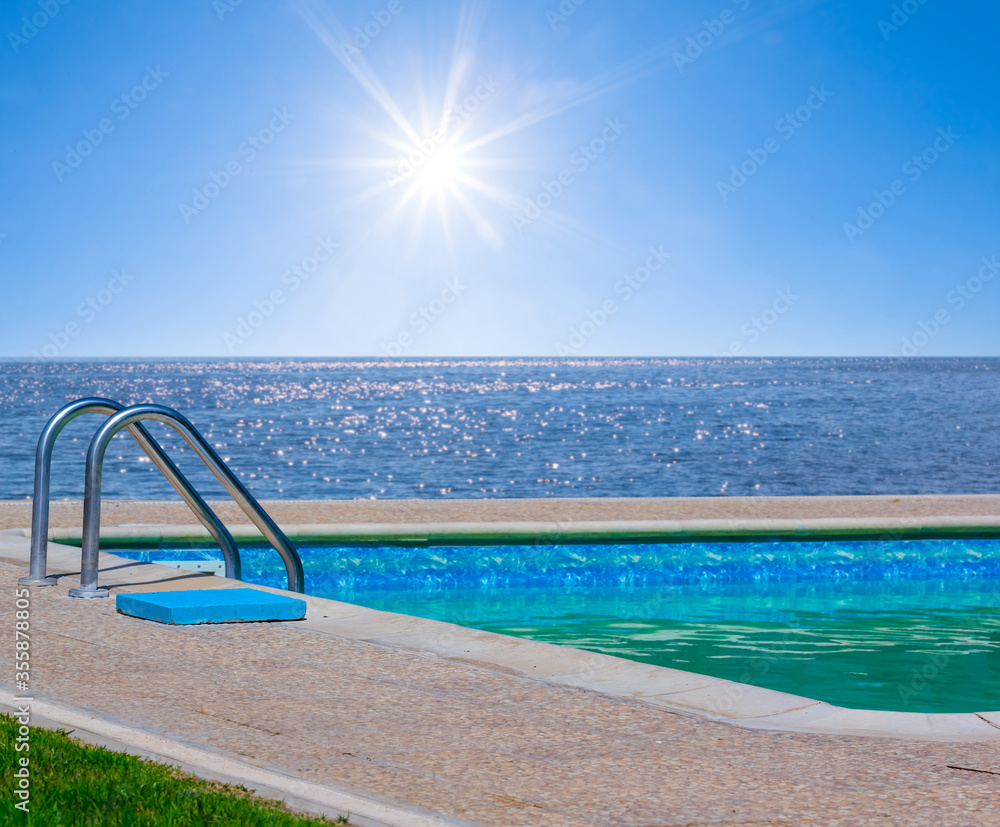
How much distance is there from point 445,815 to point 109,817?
1.02 metres

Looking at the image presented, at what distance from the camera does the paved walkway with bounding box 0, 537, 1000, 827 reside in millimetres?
3566

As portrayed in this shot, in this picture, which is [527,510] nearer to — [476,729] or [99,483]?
[99,483]

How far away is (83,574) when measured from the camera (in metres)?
7.22

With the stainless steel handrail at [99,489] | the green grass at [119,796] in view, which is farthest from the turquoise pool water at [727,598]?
the green grass at [119,796]

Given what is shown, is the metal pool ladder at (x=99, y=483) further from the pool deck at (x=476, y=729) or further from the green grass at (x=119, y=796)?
the green grass at (x=119, y=796)

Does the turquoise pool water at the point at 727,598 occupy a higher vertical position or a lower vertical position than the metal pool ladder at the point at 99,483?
lower

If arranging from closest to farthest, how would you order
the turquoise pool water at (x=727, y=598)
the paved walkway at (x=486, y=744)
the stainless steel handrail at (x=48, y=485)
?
the paved walkway at (x=486, y=744)
the stainless steel handrail at (x=48, y=485)
the turquoise pool water at (x=727, y=598)

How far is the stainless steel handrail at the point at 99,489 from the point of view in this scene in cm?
689

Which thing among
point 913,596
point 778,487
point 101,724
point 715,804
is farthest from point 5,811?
point 778,487

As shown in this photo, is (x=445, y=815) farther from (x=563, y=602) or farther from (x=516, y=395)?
(x=516, y=395)

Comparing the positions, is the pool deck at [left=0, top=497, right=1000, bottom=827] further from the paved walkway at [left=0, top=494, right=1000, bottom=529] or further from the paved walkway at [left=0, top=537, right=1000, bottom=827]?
the paved walkway at [left=0, top=494, right=1000, bottom=529]

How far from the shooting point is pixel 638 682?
5305 mm

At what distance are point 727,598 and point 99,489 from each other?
6.60 meters

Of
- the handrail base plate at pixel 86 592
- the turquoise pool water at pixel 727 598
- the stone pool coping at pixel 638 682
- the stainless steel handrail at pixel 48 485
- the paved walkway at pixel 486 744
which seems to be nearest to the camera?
the paved walkway at pixel 486 744
